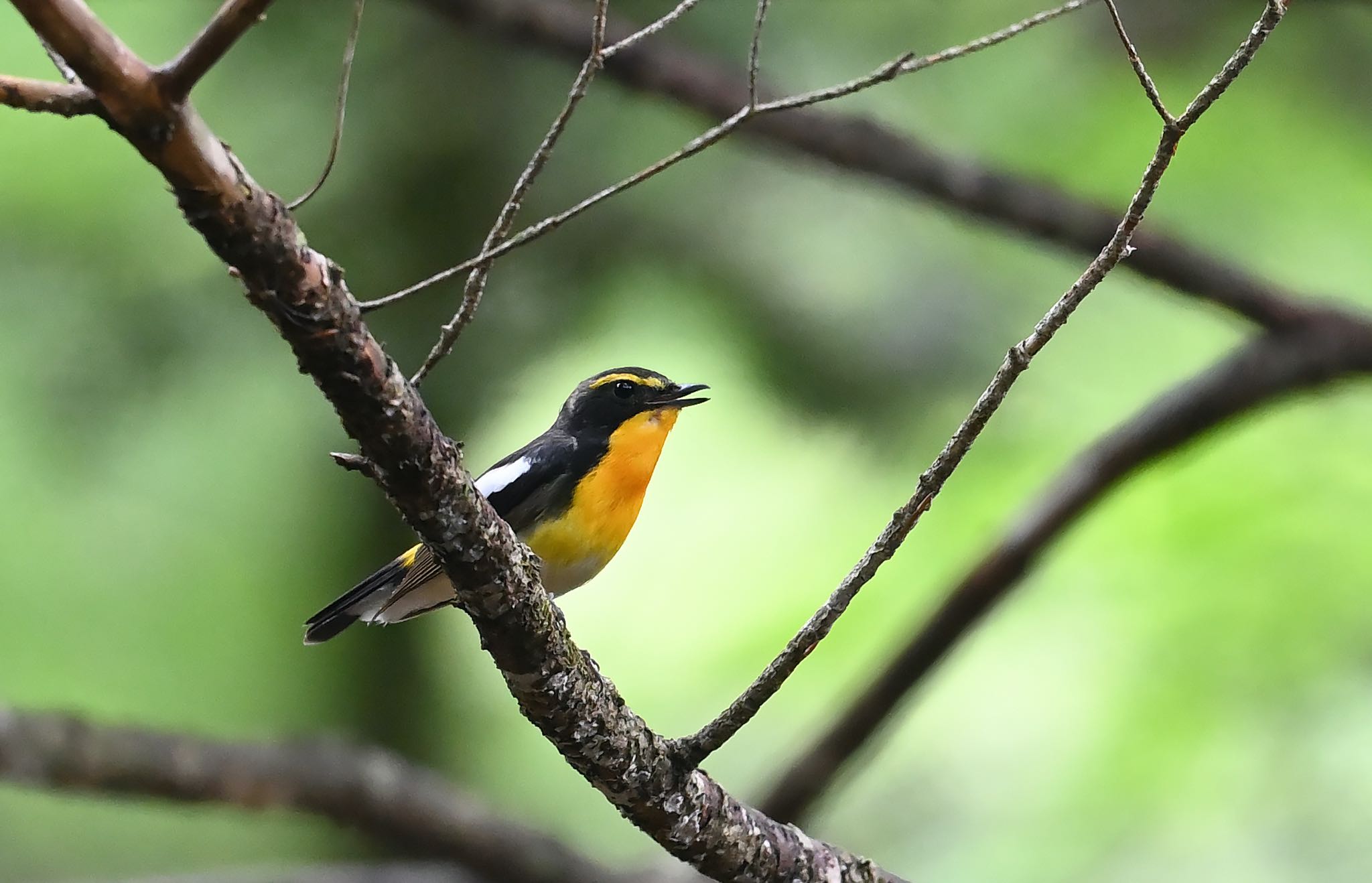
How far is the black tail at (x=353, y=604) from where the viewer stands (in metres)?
3.62

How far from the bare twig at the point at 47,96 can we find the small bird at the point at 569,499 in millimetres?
2401

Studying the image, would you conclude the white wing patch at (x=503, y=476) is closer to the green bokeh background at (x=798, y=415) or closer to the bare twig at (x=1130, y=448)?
the green bokeh background at (x=798, y=415)

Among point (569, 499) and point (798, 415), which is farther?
point (798, 415)

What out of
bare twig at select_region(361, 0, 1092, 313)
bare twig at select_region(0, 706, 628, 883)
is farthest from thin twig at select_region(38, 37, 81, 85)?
bare twig at select_region(0, 706, 628, 883)

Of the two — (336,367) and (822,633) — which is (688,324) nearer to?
(822,633)

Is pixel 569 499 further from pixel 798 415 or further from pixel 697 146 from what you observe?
pixel 697 146

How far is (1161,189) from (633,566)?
3113mm

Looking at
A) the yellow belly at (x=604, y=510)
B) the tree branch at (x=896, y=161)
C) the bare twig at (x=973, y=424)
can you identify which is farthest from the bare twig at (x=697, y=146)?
the tree branch at (x=896, y=161)

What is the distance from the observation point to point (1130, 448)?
14.7 feet

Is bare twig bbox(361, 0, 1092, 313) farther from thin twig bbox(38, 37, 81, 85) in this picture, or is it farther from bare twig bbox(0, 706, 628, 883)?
bare twig bbox(0, 706, 628, 883)

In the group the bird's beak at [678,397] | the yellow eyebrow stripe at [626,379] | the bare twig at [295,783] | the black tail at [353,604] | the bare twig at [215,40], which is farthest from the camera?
the yellow eyebrow stripe at [626,379]

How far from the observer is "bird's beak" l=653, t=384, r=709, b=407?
12.6 feet

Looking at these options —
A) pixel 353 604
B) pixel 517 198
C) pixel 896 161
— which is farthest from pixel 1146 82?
pixel 353 604

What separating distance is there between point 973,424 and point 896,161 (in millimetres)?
2548
